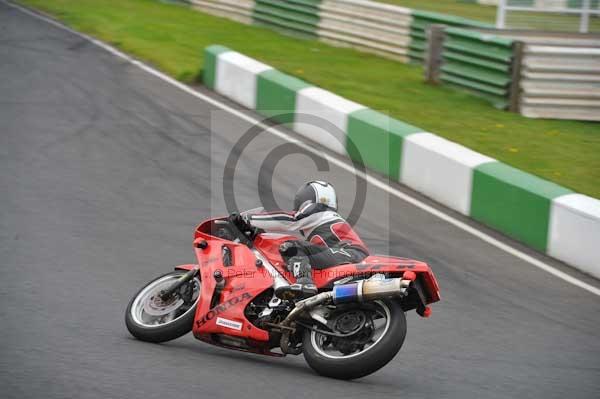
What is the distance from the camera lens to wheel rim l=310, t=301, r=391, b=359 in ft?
19.6

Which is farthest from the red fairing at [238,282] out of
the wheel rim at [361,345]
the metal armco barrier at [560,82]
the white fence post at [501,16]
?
the white fence post at [501,16]

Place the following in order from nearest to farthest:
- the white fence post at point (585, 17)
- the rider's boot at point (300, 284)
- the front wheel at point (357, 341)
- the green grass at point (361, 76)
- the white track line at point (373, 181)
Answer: the front wheel at point (357, 341)
the rider's boot at point (300, 284)
the white track line at point (373, 181)
the green grass at point (361, 76)
the white fence post at point (585, 17)

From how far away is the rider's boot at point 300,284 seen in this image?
20.5 ft

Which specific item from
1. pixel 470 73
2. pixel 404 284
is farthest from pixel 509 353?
pixel 470 73

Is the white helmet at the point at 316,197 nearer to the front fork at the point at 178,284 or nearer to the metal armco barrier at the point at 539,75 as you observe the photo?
the front fork at the point at 178,284

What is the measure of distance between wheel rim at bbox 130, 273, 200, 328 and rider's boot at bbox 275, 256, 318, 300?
0.76 meters

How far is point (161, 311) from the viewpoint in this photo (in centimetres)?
675

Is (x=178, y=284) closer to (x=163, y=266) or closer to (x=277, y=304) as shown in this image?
(x=277, y=304)

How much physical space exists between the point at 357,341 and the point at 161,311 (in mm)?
1522

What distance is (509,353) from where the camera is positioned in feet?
23.1

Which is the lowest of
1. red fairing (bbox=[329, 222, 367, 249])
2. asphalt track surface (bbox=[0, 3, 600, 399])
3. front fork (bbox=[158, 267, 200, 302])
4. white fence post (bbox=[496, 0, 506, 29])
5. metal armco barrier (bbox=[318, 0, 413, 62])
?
asphalt track surface (bbox=[0, 3, 600, 399])

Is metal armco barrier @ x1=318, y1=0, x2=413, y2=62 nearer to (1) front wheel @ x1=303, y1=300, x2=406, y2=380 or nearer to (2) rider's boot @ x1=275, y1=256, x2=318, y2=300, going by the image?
(2) rider's boot @ x1=275, y1=256, x2=318, y2=300

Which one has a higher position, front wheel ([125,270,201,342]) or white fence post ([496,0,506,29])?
white fence post ([496,0,506,29])

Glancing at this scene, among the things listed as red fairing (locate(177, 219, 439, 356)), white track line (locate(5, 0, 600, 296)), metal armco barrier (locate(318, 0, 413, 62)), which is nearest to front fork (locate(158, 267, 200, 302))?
red fairing (locate(177, 219, 439, 356))
